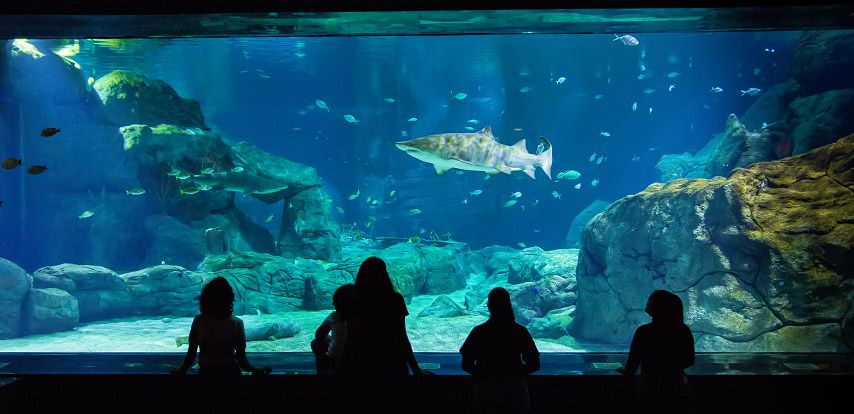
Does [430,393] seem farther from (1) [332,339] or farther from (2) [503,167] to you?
(2) [503,167]

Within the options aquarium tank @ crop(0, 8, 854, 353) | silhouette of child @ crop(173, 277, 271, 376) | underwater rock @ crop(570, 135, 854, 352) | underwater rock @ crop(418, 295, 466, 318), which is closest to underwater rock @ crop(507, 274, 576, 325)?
aquarium tank @ crop(0, 8, 854, 353)

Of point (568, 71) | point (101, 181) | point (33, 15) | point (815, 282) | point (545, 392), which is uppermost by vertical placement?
point (568, 71)

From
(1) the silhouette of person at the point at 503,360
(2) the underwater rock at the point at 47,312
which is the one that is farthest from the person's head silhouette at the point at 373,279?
(2) the underwater rock at the point at 47,312

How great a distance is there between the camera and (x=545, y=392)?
11.0 feet

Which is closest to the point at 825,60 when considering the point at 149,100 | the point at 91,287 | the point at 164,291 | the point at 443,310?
the point at 443,310

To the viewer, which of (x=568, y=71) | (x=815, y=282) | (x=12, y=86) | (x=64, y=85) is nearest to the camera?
(x=815, y=282)

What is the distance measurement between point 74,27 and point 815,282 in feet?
30.3

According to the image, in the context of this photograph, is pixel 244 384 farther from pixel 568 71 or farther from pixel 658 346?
pixel 568 71

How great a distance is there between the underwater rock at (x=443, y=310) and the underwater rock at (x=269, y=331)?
3.51 meters

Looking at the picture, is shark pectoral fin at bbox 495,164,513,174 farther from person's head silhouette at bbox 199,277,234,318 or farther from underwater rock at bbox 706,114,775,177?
underwater rock at bbox 706,114,775,177

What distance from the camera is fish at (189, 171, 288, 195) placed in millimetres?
13102

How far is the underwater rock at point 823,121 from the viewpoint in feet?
31.0

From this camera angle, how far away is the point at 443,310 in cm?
1148

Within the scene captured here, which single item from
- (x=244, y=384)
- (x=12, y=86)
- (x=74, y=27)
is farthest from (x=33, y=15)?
(x=12, y=86)
